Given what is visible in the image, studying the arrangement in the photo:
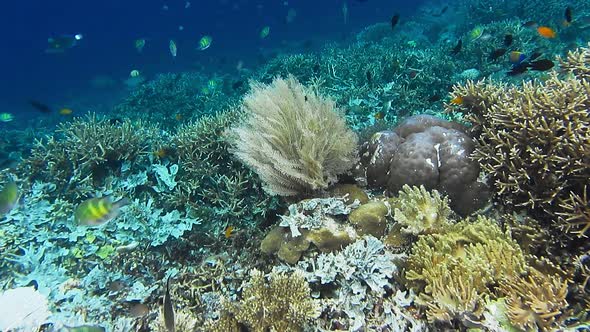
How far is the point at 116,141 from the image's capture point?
6.05 metres

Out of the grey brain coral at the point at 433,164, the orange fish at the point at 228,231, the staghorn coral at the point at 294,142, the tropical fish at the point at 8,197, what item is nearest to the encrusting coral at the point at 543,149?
the grey brain coral at the point at 433,164

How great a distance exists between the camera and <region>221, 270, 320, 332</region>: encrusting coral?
3.20 m

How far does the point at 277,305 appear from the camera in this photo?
10.9ft

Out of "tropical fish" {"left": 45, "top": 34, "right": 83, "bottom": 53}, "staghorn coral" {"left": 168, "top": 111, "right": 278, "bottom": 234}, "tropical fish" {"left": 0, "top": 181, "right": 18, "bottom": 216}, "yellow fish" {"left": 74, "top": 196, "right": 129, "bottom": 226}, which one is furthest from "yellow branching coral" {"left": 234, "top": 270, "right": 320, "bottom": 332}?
"tropical fish" {"left": 45, "top": 34, "right": 83, "bottom": 53}

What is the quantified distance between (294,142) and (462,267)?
233 centimetres

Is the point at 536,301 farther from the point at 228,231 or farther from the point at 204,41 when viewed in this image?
the point at 204,41

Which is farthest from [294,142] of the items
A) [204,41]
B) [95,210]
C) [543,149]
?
[204,41]

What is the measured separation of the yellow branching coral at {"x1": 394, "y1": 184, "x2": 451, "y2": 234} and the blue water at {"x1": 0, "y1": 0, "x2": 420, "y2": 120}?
1319 cm

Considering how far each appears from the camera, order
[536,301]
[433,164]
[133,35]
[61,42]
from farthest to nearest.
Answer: [133,35] → [61,42] → [433,164] → [536,301]

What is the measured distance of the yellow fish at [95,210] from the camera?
3859mm

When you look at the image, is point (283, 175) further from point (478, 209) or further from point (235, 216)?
point (478, 209)

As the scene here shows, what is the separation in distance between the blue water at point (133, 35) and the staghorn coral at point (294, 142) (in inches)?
478

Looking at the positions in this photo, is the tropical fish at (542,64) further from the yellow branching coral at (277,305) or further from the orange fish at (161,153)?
the orange fish at (161,153)

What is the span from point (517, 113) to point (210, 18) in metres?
80.3
